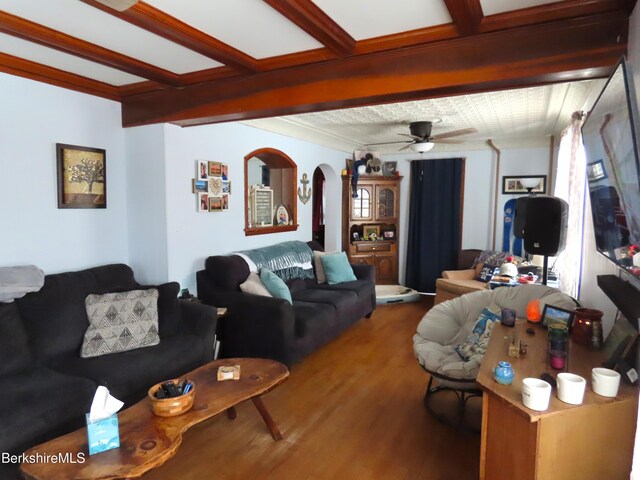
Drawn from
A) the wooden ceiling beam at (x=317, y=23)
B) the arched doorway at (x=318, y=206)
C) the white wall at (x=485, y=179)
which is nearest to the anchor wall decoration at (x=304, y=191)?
the arched doorway at (x=318, y=206)

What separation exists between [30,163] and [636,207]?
3309 millimetres

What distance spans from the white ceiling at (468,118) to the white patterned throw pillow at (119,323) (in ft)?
7.06

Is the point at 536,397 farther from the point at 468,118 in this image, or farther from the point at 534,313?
the point at 468,118

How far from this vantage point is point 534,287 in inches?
110

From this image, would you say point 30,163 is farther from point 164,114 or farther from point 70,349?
point 70,349

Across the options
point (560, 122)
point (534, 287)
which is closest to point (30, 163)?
point (534, 287)

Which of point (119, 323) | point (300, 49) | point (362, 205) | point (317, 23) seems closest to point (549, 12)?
point (317, 23)

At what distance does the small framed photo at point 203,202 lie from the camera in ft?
11.9

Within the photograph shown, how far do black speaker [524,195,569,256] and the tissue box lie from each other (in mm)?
2691

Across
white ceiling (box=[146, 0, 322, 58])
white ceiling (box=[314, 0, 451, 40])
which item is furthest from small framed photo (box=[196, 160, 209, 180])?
white ceiling (box=[314, 0, 451, 40])

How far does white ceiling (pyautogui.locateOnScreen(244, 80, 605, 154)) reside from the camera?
11.3ft

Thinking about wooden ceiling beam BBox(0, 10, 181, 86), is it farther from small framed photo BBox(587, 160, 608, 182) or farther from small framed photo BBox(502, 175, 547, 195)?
small framed photo BBox(502, 175, 547, 195)

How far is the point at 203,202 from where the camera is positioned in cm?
366

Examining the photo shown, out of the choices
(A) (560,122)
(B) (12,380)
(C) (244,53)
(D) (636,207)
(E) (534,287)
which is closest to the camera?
(D) (636,207)
